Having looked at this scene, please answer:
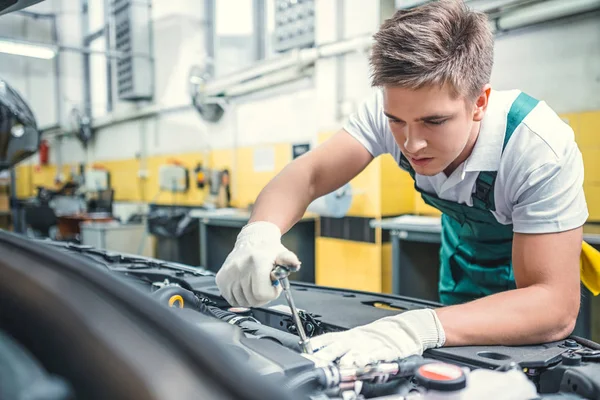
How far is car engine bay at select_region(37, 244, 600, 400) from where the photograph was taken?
55cm

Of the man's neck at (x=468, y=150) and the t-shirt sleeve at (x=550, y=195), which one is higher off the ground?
the man's neck at (x=468, y=150)

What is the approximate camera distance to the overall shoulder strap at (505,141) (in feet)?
3.59

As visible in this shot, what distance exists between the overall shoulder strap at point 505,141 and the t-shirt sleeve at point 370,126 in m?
0.30

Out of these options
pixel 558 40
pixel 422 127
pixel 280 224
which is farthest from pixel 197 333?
pixel 558 40

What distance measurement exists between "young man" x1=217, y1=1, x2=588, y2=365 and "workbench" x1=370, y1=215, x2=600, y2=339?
60.1 inches

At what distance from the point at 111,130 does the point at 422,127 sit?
22.4 feet

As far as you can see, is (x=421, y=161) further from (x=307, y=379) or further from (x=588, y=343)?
(x=307, y=379)

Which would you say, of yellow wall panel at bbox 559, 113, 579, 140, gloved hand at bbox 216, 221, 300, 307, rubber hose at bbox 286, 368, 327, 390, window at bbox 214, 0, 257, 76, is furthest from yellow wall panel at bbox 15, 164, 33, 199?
rubber hose at bbox 286, 368, 327, 390

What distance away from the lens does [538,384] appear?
0.76 metres

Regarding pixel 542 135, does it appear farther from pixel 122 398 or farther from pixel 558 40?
pixel 558 40

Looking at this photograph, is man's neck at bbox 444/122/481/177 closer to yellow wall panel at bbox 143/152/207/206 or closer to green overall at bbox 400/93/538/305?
green overall at bbox 400/93/538/305

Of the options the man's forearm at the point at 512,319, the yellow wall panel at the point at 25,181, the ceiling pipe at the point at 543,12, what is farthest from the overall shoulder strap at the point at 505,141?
the yellow wall panel at the point at 25,181

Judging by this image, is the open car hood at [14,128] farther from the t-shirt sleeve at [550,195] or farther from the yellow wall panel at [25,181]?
the yellow wall panel at [25,181]

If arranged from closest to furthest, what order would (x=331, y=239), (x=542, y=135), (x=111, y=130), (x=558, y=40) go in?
1. (x=542, y=135)
2. (x=558, y=40)
3. (x=331, y=239)
4. (x=111, y=130)
